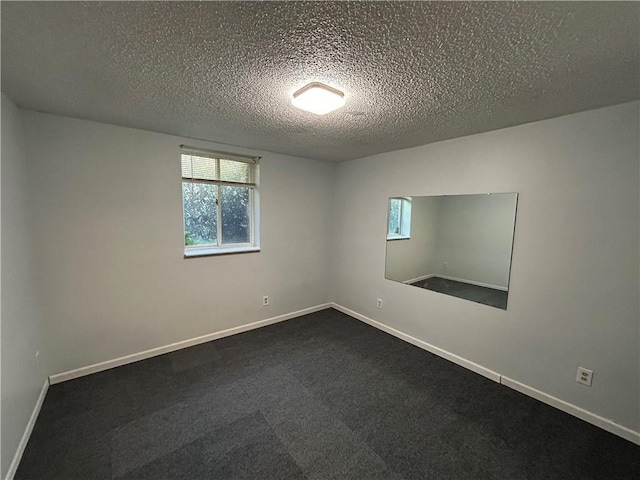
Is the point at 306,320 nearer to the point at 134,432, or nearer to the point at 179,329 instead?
the point at 179,329

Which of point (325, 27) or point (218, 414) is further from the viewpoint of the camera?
point (218, 414)

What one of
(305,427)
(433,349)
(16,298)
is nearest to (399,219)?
(433,349)

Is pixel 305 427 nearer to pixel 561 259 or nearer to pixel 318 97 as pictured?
pixel 318 97

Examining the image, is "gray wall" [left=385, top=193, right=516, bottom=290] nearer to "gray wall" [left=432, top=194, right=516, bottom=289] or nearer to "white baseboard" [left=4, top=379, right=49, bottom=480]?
"gray wall" [left=432, top=194, right=516, bottom=289]

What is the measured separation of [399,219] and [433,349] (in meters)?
1.52

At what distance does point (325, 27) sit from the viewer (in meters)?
1.12

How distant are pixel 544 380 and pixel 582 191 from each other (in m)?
1.54

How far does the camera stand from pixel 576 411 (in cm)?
205

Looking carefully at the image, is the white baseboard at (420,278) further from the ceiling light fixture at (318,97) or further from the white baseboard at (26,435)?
the white baseboard at (26,435)

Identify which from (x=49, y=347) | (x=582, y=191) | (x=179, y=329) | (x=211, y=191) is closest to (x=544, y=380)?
(x=582, y=191)

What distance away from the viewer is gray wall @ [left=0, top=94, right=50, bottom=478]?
5.01 feet

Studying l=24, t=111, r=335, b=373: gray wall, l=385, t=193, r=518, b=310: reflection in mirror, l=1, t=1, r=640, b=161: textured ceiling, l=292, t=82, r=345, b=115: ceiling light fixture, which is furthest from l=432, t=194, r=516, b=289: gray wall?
l=24, t=111, r=335, b=373: gray wall

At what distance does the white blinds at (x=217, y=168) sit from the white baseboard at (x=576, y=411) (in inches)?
133

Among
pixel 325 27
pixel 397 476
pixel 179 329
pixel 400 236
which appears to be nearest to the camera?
pixel 325 27
